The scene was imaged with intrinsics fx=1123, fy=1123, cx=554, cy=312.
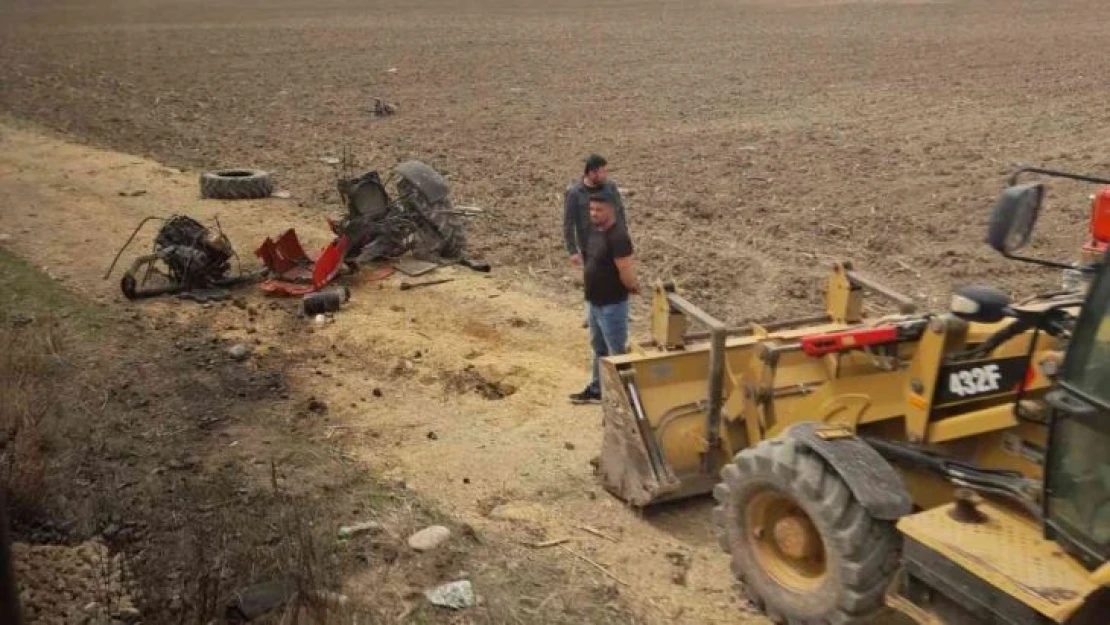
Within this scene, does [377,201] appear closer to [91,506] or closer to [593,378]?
[593,378]

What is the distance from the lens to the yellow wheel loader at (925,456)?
4.36m

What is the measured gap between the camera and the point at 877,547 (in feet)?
16.5

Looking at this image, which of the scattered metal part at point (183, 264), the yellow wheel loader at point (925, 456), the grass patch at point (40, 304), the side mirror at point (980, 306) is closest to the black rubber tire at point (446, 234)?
the scattered metal part at point (183, 264)

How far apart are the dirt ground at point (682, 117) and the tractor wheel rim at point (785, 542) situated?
497 centimetres

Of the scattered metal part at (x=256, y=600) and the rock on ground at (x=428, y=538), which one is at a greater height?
the scattered metal part at (x=256, y=600)

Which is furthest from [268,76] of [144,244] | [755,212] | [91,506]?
[91,506]

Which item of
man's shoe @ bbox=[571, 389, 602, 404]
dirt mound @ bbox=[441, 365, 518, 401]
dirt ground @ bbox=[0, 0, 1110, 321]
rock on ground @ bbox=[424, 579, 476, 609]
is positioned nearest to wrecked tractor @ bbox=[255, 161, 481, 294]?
dirt ground @ bbox=[0, 0, 1110, 321]

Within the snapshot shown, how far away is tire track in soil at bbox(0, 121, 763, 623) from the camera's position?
658cm

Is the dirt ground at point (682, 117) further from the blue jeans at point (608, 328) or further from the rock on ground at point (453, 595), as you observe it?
the rock on ground at point (453, 595)

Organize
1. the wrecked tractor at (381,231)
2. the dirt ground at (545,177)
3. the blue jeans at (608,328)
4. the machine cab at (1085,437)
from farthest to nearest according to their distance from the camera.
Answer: the wrecked tractor at (381,231)
the blue jeans at (608,328)
the dirt ground at (545,177)
the machine cab at (1085,437)

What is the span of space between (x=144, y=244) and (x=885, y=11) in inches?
1452

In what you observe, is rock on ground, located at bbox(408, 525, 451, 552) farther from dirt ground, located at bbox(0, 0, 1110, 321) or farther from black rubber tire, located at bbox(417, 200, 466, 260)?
black rubber tire, located at bbox(417, 200, 466, 260)

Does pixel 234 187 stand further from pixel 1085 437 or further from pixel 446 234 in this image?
pixel 1085 437

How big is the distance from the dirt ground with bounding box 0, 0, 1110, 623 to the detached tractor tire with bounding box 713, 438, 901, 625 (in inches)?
14.7
